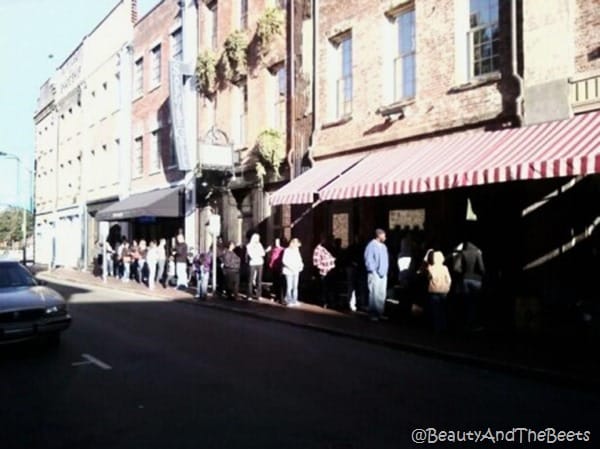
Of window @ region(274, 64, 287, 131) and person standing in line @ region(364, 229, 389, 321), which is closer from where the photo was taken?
person standing in line @ region(364, 229, 389, 321)

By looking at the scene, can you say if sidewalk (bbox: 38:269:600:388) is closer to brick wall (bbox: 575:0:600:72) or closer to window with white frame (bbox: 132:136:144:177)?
brick wall (bbox: 575:0:600:72)

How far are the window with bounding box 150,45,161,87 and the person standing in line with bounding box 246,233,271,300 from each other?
1372cm

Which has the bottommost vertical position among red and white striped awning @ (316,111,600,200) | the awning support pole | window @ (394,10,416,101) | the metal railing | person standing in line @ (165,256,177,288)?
person standing in line @ (165,256,177,288)

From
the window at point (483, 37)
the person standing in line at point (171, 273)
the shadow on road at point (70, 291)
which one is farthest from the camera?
the person standing in line at point (171, 273)

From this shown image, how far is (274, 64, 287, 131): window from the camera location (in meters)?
18.8

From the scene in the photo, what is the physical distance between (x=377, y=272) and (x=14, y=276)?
6.49 meters

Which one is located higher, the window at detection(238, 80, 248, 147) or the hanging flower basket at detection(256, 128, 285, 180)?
the window at detection(238, 80, 248, 147)

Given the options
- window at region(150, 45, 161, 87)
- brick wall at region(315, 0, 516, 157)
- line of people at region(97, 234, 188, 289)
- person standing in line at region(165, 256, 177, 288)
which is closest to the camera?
brick wall at region(315, 0, 516, 157)

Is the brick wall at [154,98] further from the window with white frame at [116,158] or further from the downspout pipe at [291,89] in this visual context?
the downspout pipe at [291,89]

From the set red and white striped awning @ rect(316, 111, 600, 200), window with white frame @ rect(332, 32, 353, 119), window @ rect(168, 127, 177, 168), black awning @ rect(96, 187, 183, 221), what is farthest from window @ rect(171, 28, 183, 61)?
red and white striped awning @ rect(316, 111, 600, 200)

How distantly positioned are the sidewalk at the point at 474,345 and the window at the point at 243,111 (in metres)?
7.72

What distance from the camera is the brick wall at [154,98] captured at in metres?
25.8

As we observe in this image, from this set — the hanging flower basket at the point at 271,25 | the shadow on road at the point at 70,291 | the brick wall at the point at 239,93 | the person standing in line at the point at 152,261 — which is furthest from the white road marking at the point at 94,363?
the hanging flower basket at the point at 271,25

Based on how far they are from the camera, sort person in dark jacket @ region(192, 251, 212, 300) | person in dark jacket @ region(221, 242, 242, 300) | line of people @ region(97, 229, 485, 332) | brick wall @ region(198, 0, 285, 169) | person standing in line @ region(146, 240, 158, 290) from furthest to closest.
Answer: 1. person standing in line @ region(146, 240, 158, 290)
2. brick wall @ region(198, 0, 285, 169)
3. person in dark jacket @ region(192, 251, 212, 300)
4. person in dark jacket @ region(221, 242, 242, 300)
5. line of people @ region(97, 229, 485, 332)
